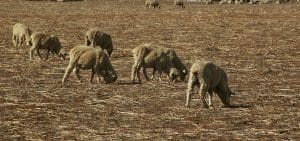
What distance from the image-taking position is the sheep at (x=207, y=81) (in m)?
20.0

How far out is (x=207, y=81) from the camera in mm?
20094

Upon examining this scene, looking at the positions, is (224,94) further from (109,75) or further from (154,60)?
(109,75)

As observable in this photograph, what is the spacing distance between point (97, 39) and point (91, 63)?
8.05 meters

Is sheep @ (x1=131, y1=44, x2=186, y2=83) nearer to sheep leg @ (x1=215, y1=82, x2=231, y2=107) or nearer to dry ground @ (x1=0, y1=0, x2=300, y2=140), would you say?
dry ground @ (x1=0, y1=0, x2=300, y2=140)

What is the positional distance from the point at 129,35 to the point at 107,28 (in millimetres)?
5228

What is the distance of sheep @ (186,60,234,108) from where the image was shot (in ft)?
65.6

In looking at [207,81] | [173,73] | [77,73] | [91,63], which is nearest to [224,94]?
[207,81]

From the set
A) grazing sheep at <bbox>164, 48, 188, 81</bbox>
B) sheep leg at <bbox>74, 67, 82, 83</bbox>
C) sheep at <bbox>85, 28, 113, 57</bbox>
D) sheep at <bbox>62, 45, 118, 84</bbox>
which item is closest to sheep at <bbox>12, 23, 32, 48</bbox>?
sheep at <bbox>85, 28, 113, 57</bbox>

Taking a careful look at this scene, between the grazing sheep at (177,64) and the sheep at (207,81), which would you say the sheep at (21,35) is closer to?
the grazing sheep at (177,64)

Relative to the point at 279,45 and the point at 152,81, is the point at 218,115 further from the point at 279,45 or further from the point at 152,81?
the point at 279,45

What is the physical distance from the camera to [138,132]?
54.9 ft

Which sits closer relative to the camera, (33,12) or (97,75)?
(97,75)

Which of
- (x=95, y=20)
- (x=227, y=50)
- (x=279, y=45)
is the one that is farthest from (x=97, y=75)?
(x=95, y=20)

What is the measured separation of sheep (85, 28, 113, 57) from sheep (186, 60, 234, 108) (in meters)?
12.6
